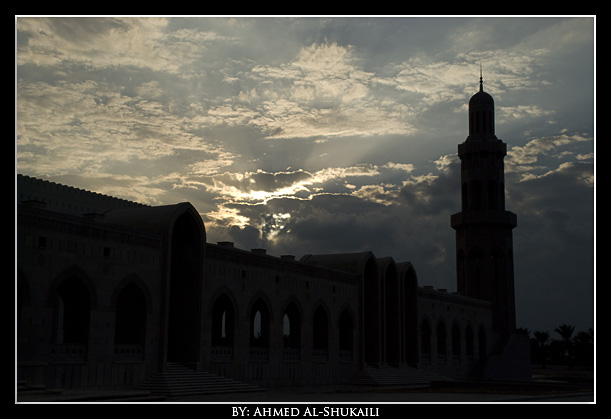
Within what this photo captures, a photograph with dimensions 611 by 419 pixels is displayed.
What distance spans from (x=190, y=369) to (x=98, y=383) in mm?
5777

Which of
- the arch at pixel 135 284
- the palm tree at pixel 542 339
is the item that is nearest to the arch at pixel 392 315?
the arch at pixel 135 284

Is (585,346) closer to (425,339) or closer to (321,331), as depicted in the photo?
(425,339)

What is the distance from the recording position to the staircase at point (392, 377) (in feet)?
157

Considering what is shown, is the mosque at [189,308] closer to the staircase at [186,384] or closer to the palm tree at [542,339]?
the staircase at [186,384]

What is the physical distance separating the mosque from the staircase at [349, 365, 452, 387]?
0.13m

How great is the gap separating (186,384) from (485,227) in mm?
48214

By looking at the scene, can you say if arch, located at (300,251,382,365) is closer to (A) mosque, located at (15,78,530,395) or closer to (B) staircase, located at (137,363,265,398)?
(A) mosque, located at (15,78,530,395)

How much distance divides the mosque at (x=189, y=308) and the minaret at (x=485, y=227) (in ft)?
33.4

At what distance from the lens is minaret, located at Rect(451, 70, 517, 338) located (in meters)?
73.1

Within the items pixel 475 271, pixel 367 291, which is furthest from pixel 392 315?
pixel 475 271

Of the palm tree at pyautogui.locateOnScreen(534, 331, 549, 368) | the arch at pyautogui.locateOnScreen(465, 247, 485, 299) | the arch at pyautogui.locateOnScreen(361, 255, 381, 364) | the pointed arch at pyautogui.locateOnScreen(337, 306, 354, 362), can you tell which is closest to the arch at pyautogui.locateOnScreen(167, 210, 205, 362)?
the pointed arch at pyautogui.locateOnScreen(337, 306, 354, 362)

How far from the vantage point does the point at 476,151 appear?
75188 mm

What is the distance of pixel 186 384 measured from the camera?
31984 millimetres
